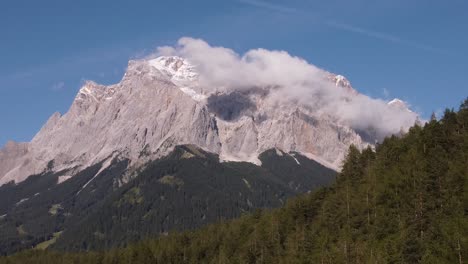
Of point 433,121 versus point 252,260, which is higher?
point 433,121

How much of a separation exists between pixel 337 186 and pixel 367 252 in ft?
178

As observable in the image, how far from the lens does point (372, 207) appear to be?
142500mm

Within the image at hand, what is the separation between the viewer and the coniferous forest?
115375mm

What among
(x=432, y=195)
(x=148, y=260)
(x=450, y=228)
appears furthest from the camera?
(x=148, y=260)

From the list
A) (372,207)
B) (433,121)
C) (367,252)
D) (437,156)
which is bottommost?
(367,252)

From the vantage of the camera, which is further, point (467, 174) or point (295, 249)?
point (295, 249)

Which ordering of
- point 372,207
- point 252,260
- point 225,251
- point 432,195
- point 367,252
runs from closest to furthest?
point 367,252
point 432,195
point 372,207
point 252,260
point 225,251

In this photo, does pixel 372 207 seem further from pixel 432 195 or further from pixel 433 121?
pixel 433 121

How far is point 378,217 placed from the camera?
445 feet

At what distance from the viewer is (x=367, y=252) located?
122 meters

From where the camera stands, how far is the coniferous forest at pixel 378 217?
11538 cm

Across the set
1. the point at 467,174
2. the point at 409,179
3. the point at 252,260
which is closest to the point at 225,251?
the point at 252,260

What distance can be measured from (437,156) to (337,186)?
36.1 metres

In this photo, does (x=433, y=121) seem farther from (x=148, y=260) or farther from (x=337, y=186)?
(x=148, y=260)
